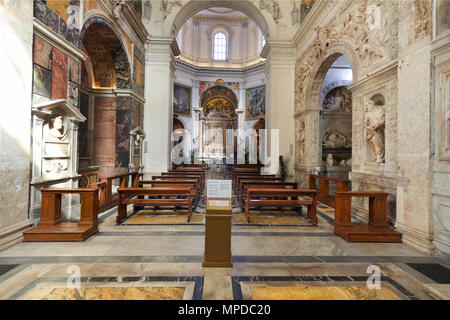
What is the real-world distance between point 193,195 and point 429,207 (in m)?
5.02

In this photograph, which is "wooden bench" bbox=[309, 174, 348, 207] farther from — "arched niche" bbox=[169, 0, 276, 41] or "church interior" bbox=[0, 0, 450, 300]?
"arched niche" bbox=[169, 0, 276, 41]

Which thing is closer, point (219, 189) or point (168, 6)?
point (219, 189)

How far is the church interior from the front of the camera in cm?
296

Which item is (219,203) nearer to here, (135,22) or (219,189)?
(219,189)

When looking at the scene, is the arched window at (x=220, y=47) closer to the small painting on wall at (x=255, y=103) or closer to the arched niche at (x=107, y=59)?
the small painting on wall at (x=255, y=103)

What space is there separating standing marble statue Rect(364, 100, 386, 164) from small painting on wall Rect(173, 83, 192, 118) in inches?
724

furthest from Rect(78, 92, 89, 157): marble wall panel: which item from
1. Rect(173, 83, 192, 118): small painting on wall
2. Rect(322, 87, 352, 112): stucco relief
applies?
Rect(173, 83, 192, 118): small painting on wall

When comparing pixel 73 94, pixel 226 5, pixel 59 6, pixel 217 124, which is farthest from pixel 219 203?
pixel 217 124

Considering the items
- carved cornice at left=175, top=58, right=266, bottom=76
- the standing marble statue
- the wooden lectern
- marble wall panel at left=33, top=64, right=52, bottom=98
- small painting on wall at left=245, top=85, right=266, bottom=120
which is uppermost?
carved cornice at left=175, top=58, right=266, bottom=76

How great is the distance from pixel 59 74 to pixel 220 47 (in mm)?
21367

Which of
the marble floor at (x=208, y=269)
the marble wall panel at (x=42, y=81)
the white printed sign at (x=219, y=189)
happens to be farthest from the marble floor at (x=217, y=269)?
the marble wall panel at (x=42, y=81)

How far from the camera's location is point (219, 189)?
342cm

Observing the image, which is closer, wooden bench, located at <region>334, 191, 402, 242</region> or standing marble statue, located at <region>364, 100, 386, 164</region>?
wooden bench, located at <region>334, 191, 402, 242</region>

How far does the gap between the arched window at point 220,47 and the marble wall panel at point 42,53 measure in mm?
21000
